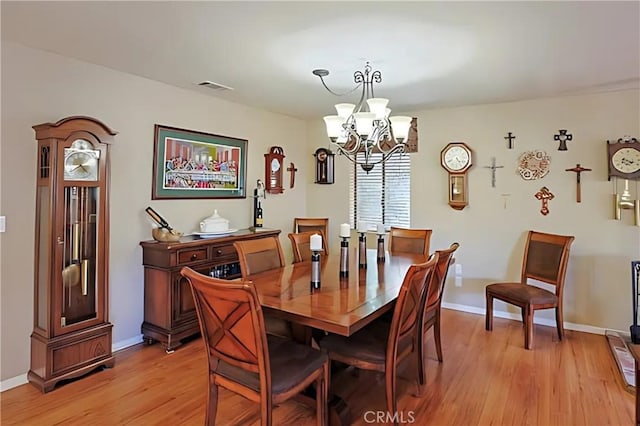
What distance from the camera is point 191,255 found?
3.41 meters

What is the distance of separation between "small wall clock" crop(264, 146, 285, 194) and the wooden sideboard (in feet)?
4.63

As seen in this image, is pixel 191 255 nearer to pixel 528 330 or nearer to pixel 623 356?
pixel 528 330

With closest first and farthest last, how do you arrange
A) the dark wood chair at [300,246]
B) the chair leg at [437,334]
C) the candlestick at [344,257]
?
1. the candlestick at [344,257]
2. the chair leg at [437,334]
3. the dark wood chair at [300,246]

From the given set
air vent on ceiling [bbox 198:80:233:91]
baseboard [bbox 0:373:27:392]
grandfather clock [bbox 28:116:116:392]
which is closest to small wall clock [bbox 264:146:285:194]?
air vent on ceiling [bbox 198:80:233:91]

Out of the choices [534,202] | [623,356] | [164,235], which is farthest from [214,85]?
[623,356]

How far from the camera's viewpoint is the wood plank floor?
233cm

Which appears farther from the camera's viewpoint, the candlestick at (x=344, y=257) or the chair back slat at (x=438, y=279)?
the candlestick at (x=344, y=257)

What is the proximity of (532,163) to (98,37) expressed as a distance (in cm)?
400

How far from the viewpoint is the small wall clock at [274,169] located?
4816 mm

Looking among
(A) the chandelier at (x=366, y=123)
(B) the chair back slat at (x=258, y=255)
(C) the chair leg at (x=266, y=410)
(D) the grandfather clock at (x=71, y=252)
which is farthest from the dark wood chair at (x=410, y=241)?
(D) the grandfather clock at (x=71, y=252)

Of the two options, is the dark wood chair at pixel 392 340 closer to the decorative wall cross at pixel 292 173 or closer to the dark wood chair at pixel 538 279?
the dark wood chair at pixel 538 279

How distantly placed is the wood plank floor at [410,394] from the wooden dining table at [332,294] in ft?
2.42

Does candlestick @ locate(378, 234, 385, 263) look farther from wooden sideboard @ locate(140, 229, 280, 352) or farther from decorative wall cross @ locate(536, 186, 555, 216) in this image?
decorative wall cross @ locate(536, 186, 555, 216)

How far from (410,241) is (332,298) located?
191 cm
